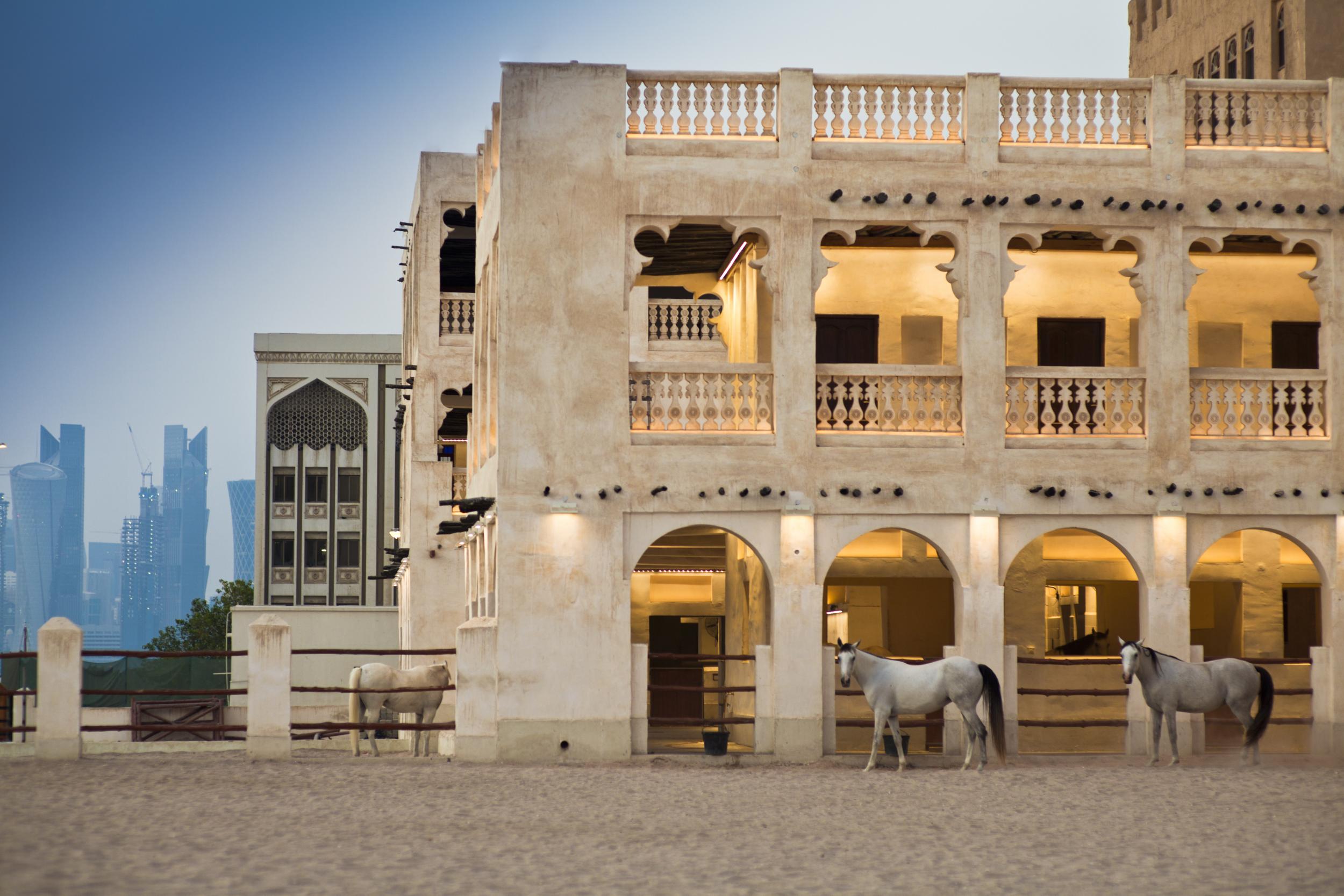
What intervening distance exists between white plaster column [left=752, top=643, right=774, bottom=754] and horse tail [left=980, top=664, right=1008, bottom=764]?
2638 mm

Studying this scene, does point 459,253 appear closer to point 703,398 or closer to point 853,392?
point 703,398

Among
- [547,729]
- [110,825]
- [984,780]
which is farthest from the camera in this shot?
[547,729]

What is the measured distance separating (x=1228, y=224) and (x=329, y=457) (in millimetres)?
53161

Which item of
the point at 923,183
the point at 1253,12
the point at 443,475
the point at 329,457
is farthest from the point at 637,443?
the point at 329,457

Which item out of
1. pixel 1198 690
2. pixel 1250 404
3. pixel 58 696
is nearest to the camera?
pixel 58 696

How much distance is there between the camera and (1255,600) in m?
25.4

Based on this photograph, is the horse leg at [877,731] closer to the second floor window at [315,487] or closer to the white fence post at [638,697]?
the white fence post at [638,697]

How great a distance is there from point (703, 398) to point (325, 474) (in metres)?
51.4

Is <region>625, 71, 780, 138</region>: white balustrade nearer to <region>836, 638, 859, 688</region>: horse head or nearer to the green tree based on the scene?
<region>836, 638, 859, 688</region>: horse head

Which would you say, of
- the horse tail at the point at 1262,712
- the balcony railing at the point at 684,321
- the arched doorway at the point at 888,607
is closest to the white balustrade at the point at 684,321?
the balcony railing at the point at 684,321

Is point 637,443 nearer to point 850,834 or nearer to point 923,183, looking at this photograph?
point 923,183

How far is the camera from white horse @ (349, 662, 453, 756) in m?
23.6

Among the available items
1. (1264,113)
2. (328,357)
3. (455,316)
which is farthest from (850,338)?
(328,357)

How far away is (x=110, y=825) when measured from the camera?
13.8 meters
